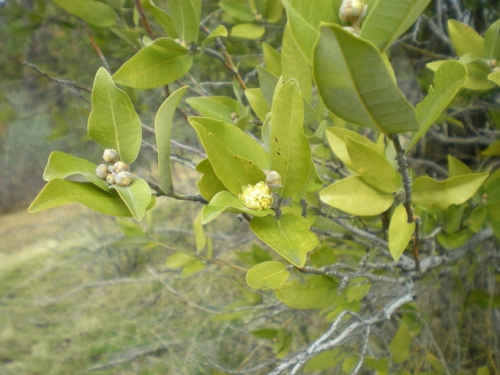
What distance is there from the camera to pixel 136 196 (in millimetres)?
502

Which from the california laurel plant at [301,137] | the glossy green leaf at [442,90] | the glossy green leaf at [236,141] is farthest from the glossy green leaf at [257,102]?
the glossy green leaf at [442,90]

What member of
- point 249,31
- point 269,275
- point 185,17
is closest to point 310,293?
point 269,275

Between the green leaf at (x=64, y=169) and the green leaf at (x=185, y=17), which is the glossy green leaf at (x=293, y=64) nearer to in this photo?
the green leaf at (x=185, y=17)

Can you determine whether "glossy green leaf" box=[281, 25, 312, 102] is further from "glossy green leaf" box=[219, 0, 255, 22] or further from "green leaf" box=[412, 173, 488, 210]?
"glossy green leaf" box=[219, 0, 255, 22]

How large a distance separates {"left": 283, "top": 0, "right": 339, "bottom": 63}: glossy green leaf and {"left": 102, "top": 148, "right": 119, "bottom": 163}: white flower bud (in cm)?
27

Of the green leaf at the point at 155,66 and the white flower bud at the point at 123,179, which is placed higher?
the green leaf at the point at 155,66

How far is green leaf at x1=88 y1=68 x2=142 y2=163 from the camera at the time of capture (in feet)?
1.77

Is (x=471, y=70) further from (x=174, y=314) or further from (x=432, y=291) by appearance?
(x=174, y=314)

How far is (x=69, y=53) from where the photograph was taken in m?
2.19

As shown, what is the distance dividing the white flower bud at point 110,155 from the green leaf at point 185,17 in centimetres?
25

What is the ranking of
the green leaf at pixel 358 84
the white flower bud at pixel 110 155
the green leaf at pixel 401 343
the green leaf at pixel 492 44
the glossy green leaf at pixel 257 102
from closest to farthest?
the green leaf at pixel 358 84, the white flower bud at pixel 110 155, the green leaf at pixel 492 44, the glossy green leaf at pixel 257 102, the green leaf at pixel 401 343

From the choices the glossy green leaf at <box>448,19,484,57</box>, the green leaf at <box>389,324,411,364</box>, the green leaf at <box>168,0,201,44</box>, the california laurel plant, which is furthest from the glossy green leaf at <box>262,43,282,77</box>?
the green leaf at <box>389,324,411,364</box>

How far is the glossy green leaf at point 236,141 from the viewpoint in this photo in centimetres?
51

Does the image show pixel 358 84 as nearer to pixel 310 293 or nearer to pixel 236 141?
pixel 236 141
